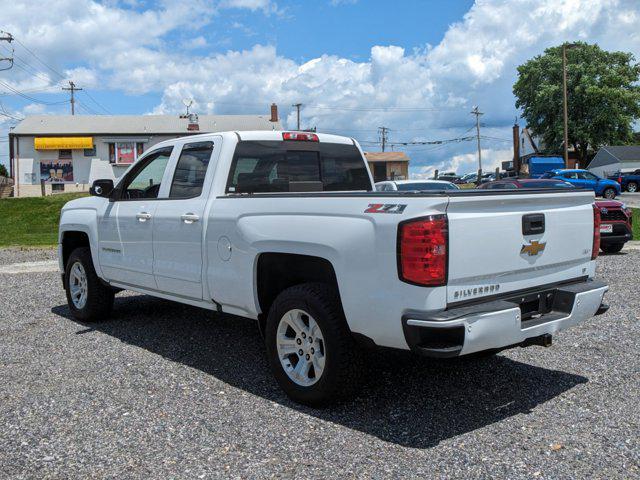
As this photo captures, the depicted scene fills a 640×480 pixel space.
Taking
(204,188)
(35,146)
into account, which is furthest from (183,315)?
(35,146)

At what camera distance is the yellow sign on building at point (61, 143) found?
45.4m

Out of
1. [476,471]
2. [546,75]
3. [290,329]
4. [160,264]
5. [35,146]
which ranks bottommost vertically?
[476,471]

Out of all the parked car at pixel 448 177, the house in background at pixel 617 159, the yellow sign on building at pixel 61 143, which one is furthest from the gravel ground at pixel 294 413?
the house in background at pixel 617 159

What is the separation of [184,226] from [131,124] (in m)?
45.3

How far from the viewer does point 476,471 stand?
139 inches

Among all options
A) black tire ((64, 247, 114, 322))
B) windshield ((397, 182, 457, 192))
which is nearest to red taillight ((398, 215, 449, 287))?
black tire ((64, 247, 114, 322))

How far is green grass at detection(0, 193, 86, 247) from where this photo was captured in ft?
65.0

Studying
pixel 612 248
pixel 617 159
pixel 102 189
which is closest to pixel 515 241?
pixel 102 189

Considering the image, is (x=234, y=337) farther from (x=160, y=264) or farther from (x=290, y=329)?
(x=290, y=329)

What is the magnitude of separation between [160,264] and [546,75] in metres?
64.3

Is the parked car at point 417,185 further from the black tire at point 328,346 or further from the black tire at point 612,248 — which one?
the black tire at point 328,346

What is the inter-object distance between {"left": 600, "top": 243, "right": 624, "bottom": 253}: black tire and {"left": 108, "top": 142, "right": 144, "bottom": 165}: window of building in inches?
1497

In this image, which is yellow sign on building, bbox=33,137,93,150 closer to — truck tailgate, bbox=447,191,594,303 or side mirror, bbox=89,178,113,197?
side mirror, bbox=89,178,113,197

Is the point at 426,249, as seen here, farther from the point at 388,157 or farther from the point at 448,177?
the point at 388,157
